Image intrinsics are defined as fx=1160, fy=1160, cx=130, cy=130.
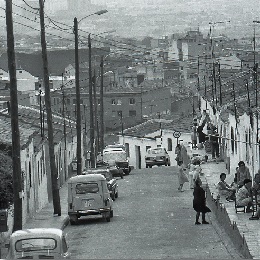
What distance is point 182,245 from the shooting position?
31.8 meters

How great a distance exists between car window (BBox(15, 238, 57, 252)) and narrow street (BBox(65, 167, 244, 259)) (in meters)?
4.40

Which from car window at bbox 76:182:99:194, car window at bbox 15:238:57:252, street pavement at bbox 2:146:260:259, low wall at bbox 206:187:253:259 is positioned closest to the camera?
car window at bbox 15:238:57:252

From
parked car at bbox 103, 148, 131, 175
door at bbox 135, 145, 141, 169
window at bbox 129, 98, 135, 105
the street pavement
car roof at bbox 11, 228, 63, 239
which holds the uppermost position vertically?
car roof at bbox 11, 228, 63, 239

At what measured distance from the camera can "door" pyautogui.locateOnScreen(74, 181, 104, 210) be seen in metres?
40.1

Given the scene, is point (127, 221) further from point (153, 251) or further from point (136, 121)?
point (136, 121)

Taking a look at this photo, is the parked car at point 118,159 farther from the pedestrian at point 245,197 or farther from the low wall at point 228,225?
the pedestrian at point 245,197

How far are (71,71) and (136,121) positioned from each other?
111 feet

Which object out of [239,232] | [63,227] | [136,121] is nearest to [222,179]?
[63,227]

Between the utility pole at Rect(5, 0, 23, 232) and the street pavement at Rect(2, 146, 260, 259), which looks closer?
the street pavement at Rect(2, 146, 260, 259)

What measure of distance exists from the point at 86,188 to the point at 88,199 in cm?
47

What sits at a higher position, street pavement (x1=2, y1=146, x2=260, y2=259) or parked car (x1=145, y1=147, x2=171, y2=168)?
street pavement (x1=2, y1=146, x2=260, y2=259)

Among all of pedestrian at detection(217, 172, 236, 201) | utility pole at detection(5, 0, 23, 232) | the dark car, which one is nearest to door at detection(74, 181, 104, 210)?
pedestrian at detection(217, 172, 236, 201)

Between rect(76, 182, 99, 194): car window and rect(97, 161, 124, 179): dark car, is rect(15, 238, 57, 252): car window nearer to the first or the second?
rect(76, 182, 99, 194): car window

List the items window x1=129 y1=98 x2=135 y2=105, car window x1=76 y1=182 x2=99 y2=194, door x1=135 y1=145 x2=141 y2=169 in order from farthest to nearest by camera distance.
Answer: window x1=129 y1=98 x2=135 y2=105 < door x1=135 y1=145 x2=141 y2=169 < car window x1=76 y1=182 x2=99 y2=194
